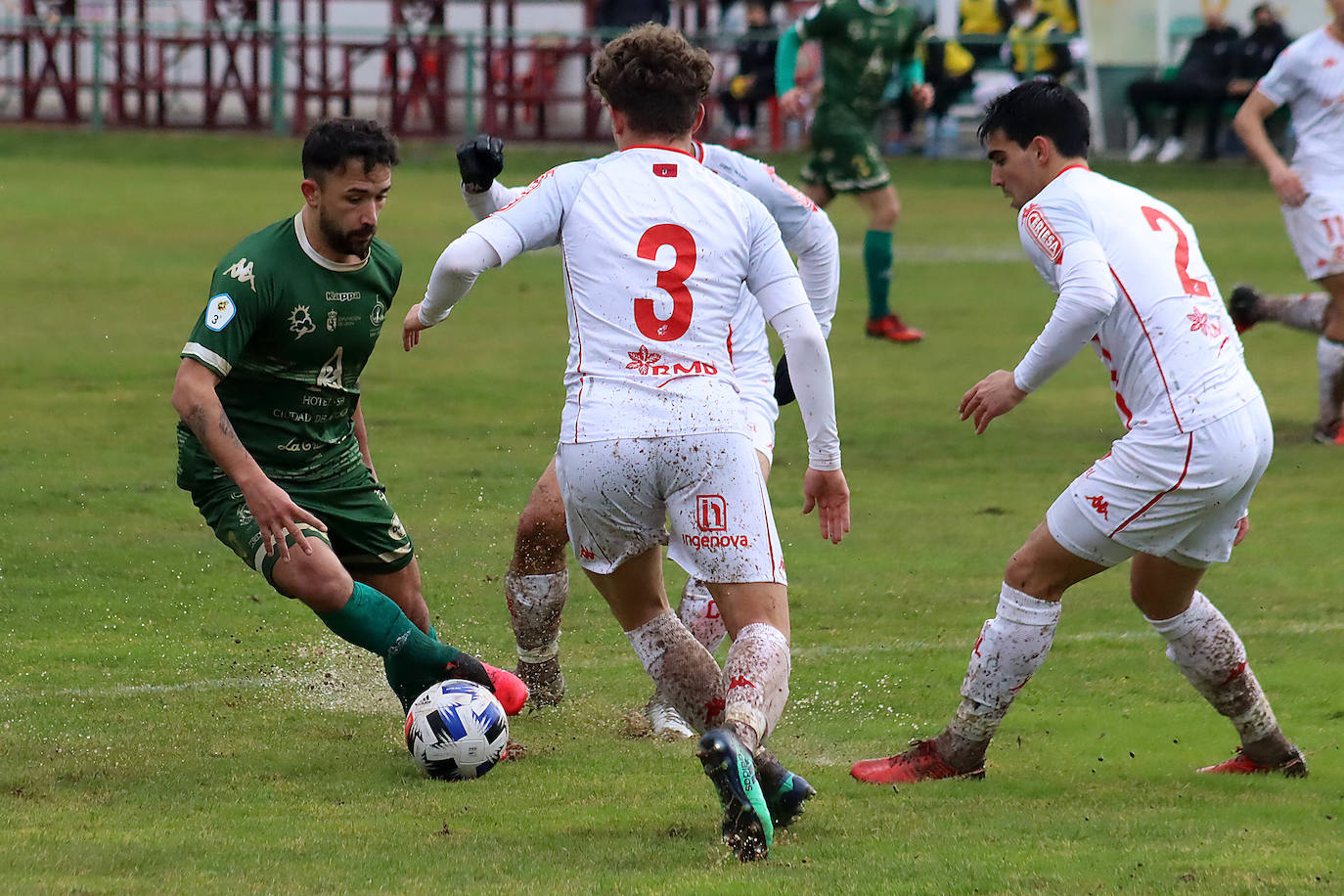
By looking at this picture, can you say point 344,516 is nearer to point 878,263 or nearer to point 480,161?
point 480,161

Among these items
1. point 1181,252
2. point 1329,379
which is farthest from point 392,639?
point 1329,379

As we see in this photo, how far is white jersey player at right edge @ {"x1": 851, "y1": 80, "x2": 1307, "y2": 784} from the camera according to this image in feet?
15.8

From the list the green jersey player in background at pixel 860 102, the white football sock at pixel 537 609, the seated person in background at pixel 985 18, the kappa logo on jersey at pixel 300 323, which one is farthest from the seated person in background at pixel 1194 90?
the kappa logo on jersey at pixel 300 323

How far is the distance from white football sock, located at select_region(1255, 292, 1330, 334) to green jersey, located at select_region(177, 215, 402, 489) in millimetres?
5748

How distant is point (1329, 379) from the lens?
10.1 metres

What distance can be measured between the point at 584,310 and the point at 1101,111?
23.8 m

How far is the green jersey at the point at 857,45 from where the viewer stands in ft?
46.1

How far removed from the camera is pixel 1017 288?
648 inches

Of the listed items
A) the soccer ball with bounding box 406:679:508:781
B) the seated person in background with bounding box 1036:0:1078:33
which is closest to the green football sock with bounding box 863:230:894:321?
the soccer ball with bounding box 406:679:508:781

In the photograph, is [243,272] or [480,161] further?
[480,161]

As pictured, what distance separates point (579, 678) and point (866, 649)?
1.02 meters

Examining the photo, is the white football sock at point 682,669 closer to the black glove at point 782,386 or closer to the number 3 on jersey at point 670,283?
the number 3 on jersey at point 670,283

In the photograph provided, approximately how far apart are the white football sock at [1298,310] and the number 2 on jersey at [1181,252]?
5.01 metres

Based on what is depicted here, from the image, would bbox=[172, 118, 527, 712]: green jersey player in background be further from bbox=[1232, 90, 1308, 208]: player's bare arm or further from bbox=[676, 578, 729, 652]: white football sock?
bbox=[1232, 90, 1308, 208]: player's bare arm
